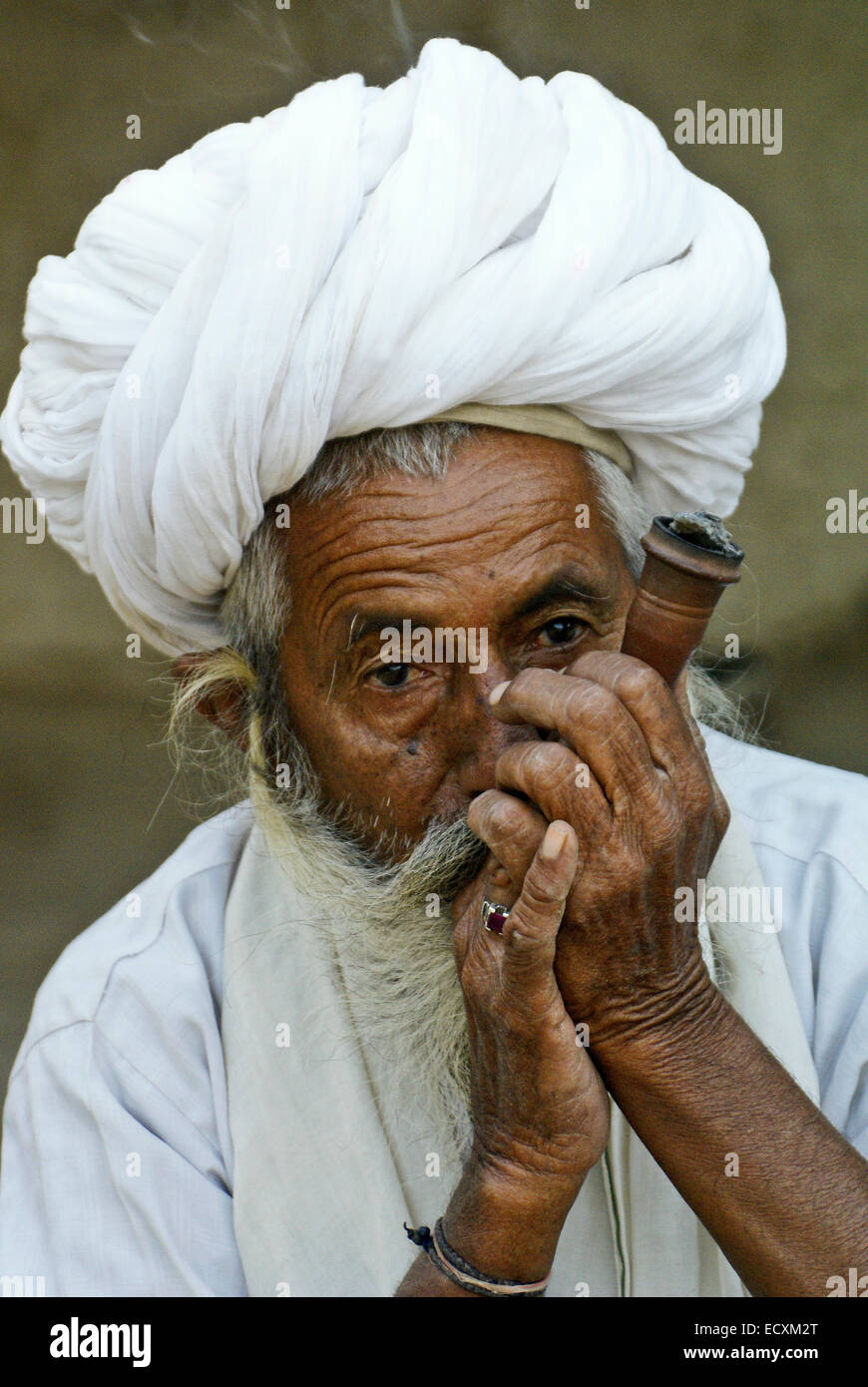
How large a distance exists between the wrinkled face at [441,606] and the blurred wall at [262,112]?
256cm

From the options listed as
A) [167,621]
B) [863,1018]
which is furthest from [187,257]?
[863,1018]

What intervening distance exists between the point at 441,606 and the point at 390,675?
160 mm

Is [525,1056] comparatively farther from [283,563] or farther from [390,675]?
[283,563]

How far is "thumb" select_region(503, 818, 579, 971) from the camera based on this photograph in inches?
80.7

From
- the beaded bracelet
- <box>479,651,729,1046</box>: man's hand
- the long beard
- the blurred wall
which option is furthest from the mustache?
the blurred wall

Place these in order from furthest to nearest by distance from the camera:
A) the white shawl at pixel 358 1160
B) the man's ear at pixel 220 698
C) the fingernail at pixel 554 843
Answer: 1. the man's ear at pixel 220 698
2. the white shawl at pixel 358 1160
3. the fingernail at pixel 554 843

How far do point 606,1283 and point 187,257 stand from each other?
195 centimetres

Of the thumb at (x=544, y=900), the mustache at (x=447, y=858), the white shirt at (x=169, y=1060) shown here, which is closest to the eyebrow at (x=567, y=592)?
the mustache at (x=447, y=858)

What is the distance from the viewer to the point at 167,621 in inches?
117

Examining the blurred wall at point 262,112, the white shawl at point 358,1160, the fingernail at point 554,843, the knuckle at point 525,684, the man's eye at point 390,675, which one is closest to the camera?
the fingernail at point 554,843

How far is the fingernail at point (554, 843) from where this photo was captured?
204 cm

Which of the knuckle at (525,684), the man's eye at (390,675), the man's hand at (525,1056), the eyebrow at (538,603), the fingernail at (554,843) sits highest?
the eyebrow at (538,603)

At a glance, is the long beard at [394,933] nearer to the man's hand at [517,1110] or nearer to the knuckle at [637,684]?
the man's hand at [517,1110]
